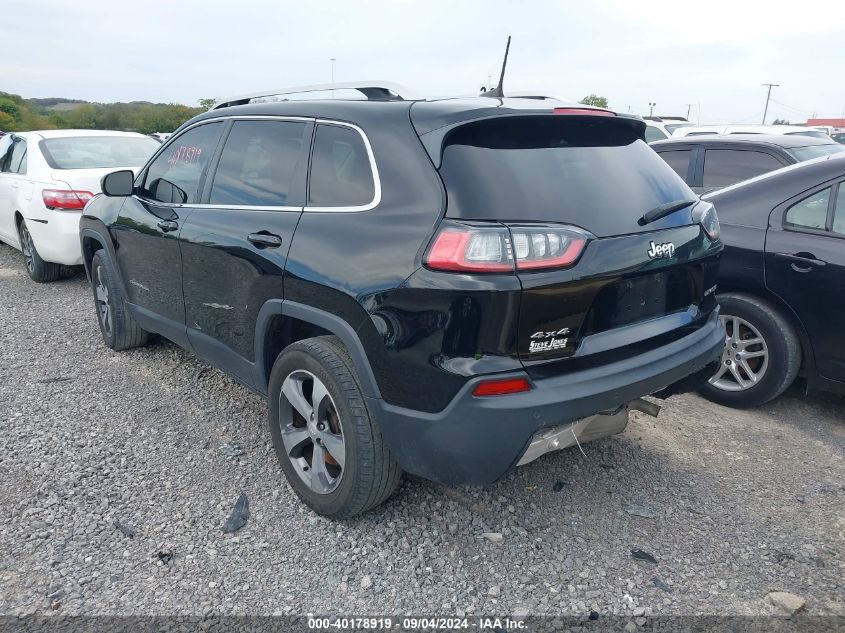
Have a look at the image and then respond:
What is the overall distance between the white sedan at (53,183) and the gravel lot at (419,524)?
2.84m

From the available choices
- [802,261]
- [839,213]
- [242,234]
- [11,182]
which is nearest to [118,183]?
[242,234]

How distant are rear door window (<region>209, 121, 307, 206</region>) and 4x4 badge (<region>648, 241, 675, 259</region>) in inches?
61.4

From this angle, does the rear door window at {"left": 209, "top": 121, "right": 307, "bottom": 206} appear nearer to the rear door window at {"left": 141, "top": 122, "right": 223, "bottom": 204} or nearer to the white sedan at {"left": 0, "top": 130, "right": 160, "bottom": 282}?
the rear door window at {"left": 141, "top": 122, "right": 223, "bottom": 204}

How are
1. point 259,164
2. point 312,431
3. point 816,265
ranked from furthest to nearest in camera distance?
point 816,265
point 259,164
point 312,431

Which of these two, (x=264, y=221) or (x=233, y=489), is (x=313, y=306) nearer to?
(x=264, y=221)

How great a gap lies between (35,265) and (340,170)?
560cm

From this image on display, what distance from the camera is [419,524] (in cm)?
288

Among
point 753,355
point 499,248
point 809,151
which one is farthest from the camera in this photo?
point 809,151

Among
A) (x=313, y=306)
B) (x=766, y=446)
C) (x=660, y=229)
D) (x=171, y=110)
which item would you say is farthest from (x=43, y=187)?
(x=171, y=110)

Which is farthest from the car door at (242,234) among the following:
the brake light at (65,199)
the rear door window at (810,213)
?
the brake light at (65,199)

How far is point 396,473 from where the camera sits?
267cm

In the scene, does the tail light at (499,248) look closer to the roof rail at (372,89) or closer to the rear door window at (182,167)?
the roof rail at (372,89)

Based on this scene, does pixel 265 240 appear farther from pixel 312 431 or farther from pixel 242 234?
pixel 312 431

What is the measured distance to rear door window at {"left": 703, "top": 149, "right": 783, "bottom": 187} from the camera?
6148 millimetres
